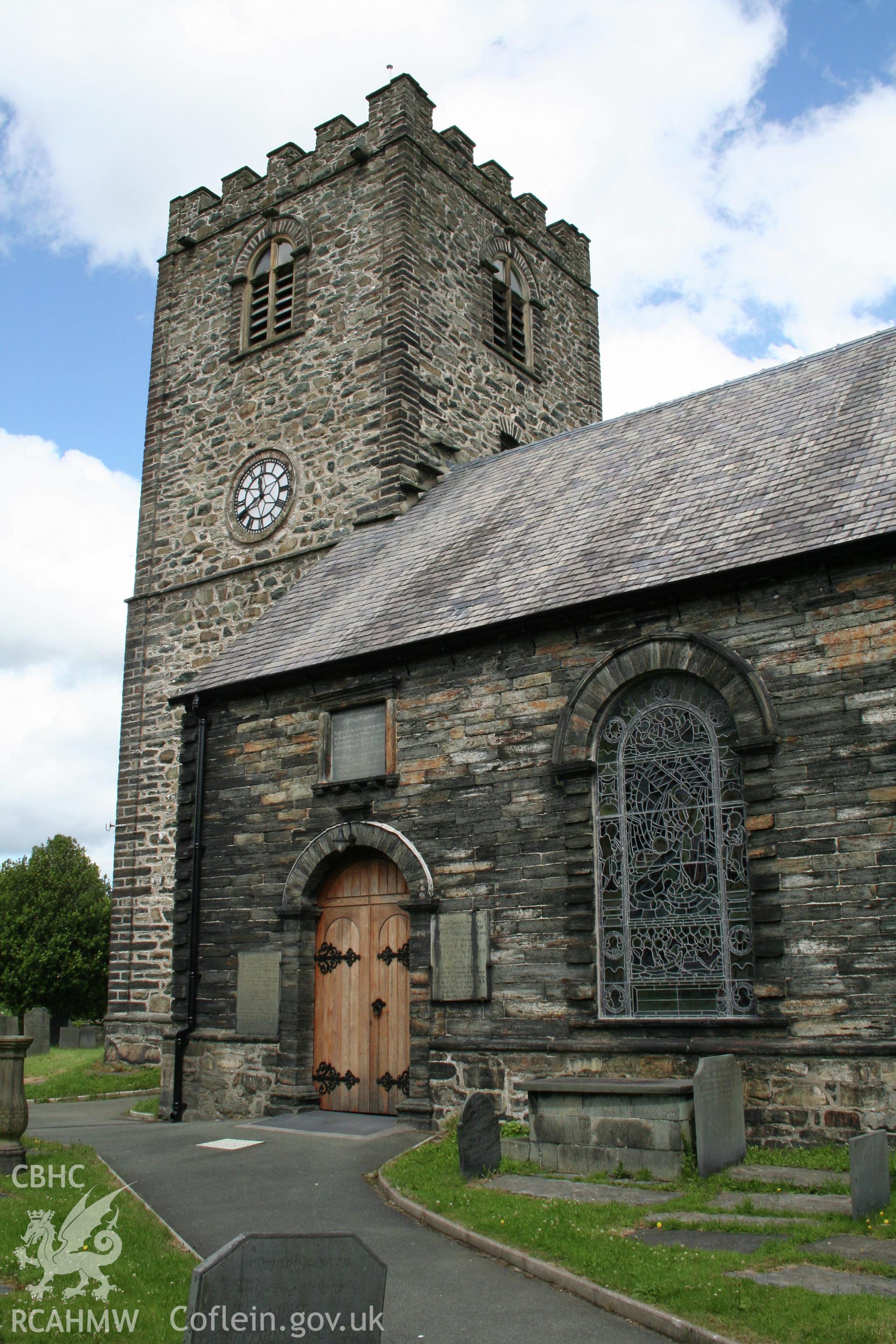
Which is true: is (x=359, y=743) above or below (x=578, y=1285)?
above

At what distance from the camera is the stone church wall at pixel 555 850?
947cm

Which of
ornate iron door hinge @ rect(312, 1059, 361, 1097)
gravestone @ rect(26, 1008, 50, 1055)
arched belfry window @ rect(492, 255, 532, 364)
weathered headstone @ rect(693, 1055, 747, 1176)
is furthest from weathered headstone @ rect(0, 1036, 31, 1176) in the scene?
gravestone @ rect(26, 1008, 50, 1055)

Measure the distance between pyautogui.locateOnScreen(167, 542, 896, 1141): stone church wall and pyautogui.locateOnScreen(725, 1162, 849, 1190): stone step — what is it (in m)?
0.67

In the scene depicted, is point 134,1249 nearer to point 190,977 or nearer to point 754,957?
point 754,957

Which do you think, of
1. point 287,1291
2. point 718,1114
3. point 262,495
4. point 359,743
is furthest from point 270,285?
point 287,1291

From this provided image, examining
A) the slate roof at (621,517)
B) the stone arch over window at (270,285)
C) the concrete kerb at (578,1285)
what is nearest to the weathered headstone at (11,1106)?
the concrete kerb at (578,1285)

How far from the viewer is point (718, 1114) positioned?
8.77 m

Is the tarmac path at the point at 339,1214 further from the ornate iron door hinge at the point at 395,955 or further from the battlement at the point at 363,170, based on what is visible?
the battlement at the point at 363,170

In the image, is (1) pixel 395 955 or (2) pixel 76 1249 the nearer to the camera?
(2) pixel 76 1249

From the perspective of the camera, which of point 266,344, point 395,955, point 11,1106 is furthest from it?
point 266,344

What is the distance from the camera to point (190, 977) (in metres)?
14.1

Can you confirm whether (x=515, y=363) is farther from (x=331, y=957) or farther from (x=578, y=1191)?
(x=578, y=1191)

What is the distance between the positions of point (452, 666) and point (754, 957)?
4.76 metres

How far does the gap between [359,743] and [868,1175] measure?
7.81m
